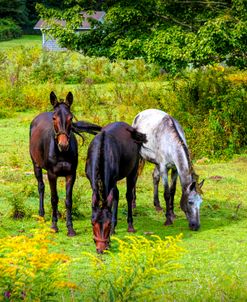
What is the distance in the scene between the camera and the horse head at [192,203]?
10.9m

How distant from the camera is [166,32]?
1566 cm

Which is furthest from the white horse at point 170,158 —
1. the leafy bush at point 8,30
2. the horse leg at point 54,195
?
the leafy bush at point 8,30

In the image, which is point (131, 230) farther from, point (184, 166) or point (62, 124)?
point (62, 124)

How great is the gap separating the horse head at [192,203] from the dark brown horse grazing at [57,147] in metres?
1.71

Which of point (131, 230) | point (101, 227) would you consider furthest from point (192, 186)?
point (101, 227)

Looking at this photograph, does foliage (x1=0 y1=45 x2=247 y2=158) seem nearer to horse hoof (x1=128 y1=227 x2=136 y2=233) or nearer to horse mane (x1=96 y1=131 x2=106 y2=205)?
horse hoof (x1=128 y1=227 x2=136 y2=233)

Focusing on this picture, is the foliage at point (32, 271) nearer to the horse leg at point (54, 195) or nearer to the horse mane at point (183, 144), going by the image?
the horse leg at point (54, 195)

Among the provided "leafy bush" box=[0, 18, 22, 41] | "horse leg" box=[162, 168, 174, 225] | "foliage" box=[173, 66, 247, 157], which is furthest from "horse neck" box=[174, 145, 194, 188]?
"leafy bush" box=[0, 18, 22, 41]

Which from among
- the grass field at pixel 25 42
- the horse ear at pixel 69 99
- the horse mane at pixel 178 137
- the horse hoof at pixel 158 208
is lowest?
the grass field at pixel 25 42

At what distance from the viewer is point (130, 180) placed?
11180 millimetres

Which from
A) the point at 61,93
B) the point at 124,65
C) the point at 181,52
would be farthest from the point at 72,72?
the point at 181,52

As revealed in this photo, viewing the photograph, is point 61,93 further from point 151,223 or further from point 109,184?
point 109,184

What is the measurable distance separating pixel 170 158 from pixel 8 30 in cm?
6219

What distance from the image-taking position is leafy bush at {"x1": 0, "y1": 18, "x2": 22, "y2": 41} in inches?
2780
